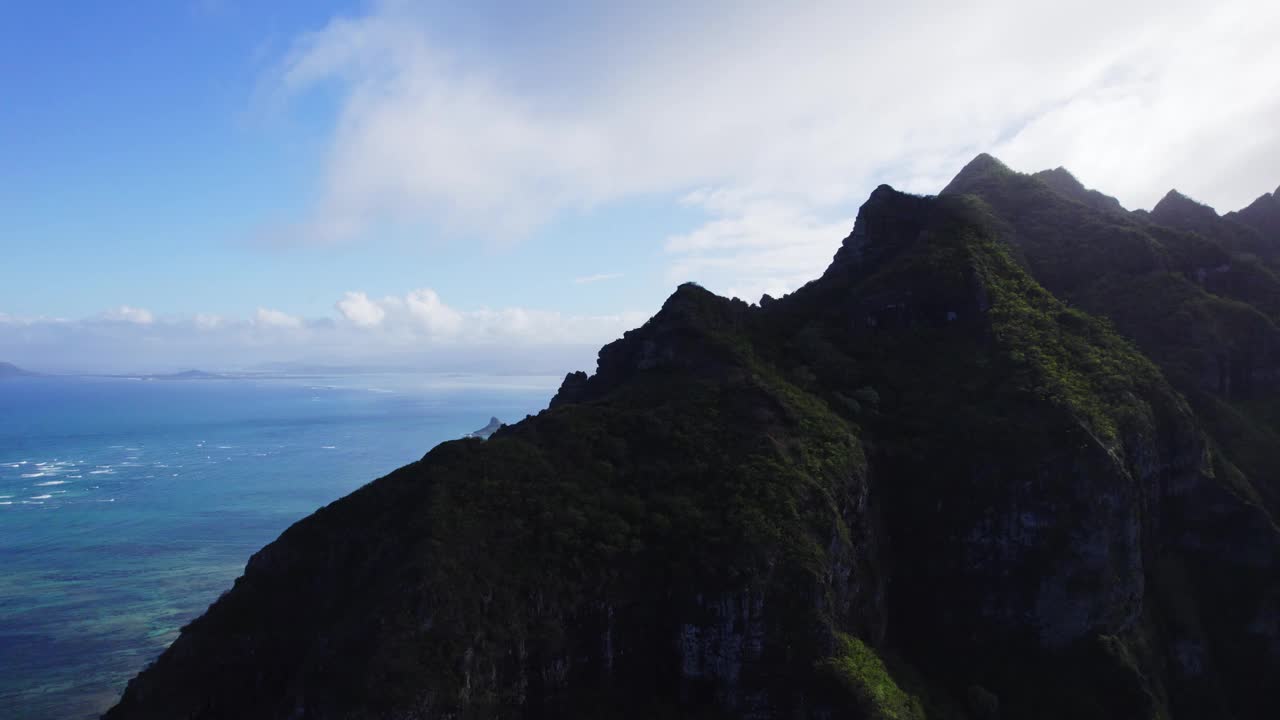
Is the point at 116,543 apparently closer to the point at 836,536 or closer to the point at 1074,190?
the point at 836,536

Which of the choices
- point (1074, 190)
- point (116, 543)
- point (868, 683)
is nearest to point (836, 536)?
point (868, 683)

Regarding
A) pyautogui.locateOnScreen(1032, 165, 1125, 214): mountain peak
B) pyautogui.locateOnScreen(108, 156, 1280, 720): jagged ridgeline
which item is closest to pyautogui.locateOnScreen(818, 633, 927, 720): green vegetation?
pyautogui.locateOnScreen(108, 156, 1280, 720): jagged ridgeline

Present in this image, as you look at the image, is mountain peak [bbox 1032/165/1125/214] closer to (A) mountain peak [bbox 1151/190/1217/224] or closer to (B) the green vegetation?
(A) mountain peak [bbox 1151/190/1217/224]

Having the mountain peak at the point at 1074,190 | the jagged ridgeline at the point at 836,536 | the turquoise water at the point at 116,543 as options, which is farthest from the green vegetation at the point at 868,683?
the mountain peak at the point at 1074,190

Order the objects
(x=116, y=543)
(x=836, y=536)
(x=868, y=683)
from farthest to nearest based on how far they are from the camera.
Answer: (x=116, y=543) < (x=836, y=536) < (x=868, y=683)

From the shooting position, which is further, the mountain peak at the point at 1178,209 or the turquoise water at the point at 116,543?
the mountain peak at the point at 1178,209

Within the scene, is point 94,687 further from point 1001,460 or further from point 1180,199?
point 1180,199

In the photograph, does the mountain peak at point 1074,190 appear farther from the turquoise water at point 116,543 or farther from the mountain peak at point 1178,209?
the turquoise water at point 116,543

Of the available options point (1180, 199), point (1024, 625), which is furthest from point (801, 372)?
point (1180, 199)
